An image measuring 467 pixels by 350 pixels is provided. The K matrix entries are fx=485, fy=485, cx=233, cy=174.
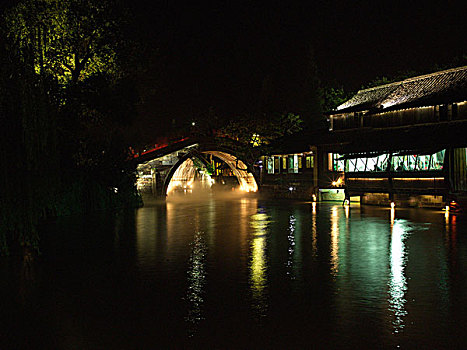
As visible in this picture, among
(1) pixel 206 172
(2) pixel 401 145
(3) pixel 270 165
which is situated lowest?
(1) pixel 206 172

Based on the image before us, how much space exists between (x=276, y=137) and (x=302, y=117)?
22570mm

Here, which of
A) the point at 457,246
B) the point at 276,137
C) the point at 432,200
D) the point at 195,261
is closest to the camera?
the point at 195,261

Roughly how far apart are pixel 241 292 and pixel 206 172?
68.0 m

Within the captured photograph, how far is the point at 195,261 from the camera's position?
49.0 feet

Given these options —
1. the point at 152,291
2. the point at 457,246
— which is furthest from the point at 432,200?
the point at 152,291

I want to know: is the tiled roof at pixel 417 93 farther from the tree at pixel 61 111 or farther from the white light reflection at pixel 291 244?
the tree at pixel 61 111

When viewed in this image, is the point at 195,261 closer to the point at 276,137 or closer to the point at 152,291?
the point at 152,291

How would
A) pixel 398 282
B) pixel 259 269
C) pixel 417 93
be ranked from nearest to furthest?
pixel 398 282 → pixel 259 269 → pixel 417 93

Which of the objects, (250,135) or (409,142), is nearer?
(409,142)

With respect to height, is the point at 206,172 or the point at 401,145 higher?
the point at 401,145

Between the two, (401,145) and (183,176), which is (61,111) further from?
(183,176)

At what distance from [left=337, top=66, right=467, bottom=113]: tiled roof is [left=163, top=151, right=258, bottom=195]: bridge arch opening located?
62.8 ft

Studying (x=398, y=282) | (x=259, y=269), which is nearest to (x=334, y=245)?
(x=259, y=269)

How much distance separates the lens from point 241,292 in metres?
10.9
